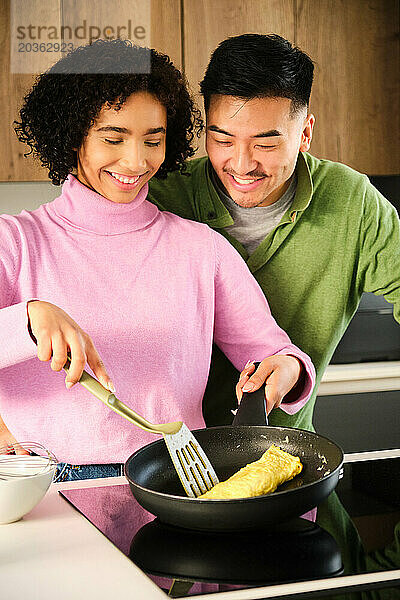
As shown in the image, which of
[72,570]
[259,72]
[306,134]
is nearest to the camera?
[72,570]

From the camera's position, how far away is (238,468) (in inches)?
40.5

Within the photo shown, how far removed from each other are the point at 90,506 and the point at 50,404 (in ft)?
1.21

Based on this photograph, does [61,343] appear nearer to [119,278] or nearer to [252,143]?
[119,278]

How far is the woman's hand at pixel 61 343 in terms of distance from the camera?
0.91 meters

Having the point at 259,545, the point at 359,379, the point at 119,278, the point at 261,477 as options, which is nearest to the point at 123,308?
the point at 119,278

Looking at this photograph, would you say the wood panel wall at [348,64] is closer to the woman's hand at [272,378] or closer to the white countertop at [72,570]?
the woman's hand at [272,378]

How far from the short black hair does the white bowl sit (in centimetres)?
92

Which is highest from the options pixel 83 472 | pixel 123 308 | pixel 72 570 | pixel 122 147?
pixel 122 147

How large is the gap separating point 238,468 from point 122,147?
606 millimetres

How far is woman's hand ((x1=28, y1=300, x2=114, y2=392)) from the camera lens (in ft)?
2.99

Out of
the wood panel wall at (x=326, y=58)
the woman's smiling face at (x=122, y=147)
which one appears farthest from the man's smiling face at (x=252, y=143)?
the wood panel wall at (x=326, y=58)

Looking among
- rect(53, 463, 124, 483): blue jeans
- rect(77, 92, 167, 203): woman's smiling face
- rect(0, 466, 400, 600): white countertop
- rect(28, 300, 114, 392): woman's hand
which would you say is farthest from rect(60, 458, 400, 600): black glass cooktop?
rect(77, 92, 167, 203): woman's smiling face

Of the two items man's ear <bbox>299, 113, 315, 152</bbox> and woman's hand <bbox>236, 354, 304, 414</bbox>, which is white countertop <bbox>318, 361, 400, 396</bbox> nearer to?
man's ear <bbox>299, 113, 315, 152</bbox>

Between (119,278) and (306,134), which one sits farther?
(306,134)
